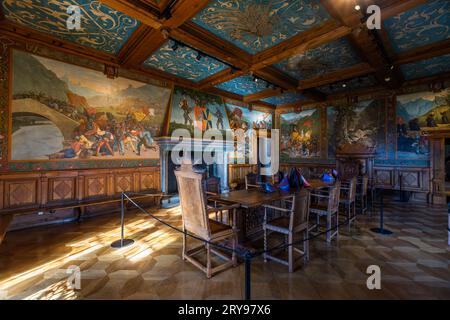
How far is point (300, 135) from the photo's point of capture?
376 inches

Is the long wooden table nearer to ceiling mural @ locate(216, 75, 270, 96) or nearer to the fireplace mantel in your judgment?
the fireplace mantel

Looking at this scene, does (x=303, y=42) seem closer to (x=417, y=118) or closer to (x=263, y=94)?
(x=263, y=94)

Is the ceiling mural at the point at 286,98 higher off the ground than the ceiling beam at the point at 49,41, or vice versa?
the ceiling mural at the point at 286,98

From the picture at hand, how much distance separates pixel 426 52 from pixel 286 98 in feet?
15.8

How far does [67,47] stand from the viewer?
14.8ft

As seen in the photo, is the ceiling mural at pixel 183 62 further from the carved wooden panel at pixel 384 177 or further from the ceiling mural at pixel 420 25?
the carved wooden panel at pixel 384 177

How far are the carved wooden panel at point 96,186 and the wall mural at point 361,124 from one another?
8618 millimetres

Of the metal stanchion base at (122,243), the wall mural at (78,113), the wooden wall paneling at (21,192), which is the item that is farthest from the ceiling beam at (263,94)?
the wooden wall paneling at (21,192)

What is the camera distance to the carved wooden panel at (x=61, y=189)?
4.48 meters

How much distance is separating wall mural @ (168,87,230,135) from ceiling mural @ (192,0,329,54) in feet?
9.53

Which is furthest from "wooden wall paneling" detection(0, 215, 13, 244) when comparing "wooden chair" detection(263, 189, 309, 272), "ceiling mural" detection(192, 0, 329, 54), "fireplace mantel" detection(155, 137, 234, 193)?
"ceiling mural" detection(192, 0, 329, 54)

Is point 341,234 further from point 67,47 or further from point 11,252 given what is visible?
point 67,47

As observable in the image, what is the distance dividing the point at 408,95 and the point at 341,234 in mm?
6296

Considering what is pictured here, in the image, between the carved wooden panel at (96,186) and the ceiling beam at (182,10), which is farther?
the carved wooden panel at (96,186)
